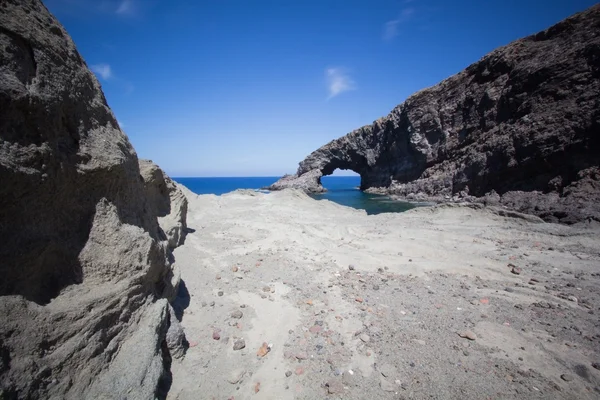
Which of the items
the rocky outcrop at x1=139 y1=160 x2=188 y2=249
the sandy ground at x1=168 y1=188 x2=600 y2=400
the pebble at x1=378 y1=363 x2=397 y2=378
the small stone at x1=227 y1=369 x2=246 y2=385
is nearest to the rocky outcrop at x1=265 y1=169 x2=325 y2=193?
the rocky outcrop at x1=139 y1=160 x2=188 y2=249

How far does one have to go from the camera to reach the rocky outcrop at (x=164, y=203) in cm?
787

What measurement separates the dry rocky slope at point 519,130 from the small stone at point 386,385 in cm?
1542

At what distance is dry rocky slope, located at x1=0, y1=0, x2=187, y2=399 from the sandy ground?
2.81ft

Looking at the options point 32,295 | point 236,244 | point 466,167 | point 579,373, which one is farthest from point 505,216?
point 466,167

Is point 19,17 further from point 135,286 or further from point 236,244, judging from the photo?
point 236,244

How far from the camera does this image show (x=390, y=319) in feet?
15.7

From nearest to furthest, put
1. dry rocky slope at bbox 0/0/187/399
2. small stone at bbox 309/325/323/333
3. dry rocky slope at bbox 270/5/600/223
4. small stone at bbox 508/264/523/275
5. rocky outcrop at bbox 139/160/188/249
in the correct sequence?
dry rocky slope at bbox 0/0/187/399 → small stone at bbox 309/325/323/333 → small stone at bbox 508/264/523/275 → rocky outcrop at bbox 139/160/188/249 → dry rocky slope at bbox 270/5/600/223

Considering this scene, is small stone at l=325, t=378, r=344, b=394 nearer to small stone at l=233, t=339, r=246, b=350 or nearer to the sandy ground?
the sandy ground

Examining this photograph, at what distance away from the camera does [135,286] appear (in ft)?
11.4

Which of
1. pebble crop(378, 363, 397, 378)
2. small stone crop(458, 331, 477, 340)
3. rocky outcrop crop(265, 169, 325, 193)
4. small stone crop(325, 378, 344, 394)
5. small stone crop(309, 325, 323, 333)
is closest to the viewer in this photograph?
small stone crop(325, 378, 344, 394)

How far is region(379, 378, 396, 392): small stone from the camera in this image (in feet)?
10.9

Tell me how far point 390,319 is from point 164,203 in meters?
8.06

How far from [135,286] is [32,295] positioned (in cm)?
101

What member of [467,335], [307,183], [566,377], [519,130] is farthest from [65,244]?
[307,183]
